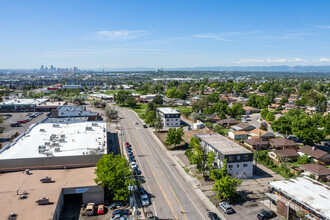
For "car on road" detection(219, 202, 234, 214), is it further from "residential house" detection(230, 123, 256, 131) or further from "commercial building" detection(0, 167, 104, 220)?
"residential house" detection(230, 123, 256, 131)

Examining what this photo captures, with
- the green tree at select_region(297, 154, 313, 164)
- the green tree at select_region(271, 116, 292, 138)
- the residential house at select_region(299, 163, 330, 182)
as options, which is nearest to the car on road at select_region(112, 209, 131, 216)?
the residential house at select_region(299, 163, 330, 182)

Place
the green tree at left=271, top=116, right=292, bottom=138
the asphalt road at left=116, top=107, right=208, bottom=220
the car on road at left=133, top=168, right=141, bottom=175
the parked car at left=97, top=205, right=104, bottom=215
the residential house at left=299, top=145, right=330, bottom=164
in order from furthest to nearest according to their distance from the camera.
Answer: the green tree at left=271, top=116, right=292, bottom=138, the residential house at left=299, top=145, right=330, bottom=164, the car on road at left=133, top=168, right=141, bottom=175, the asphalt road at left=116, top=107, right=208, bottom=220, the parked car at left=97, top=205, right=104, bottom=215

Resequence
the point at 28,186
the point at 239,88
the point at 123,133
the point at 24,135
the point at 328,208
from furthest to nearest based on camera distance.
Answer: the point at 239,88, the point at 123,133, the point at 24,135, the point at 28,186, the point at 328,208

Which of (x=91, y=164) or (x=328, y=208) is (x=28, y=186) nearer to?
(x=91, y=164)

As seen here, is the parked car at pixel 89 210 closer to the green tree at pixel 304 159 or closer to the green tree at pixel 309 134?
the green tree at pixel 304 159

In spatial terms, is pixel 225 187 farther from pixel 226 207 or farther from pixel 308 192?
pixel 308 192

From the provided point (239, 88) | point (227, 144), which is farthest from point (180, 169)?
point (239, 88)

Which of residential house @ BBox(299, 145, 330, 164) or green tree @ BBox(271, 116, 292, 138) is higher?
green tree @ BBox(271, 116, 292, 138)
